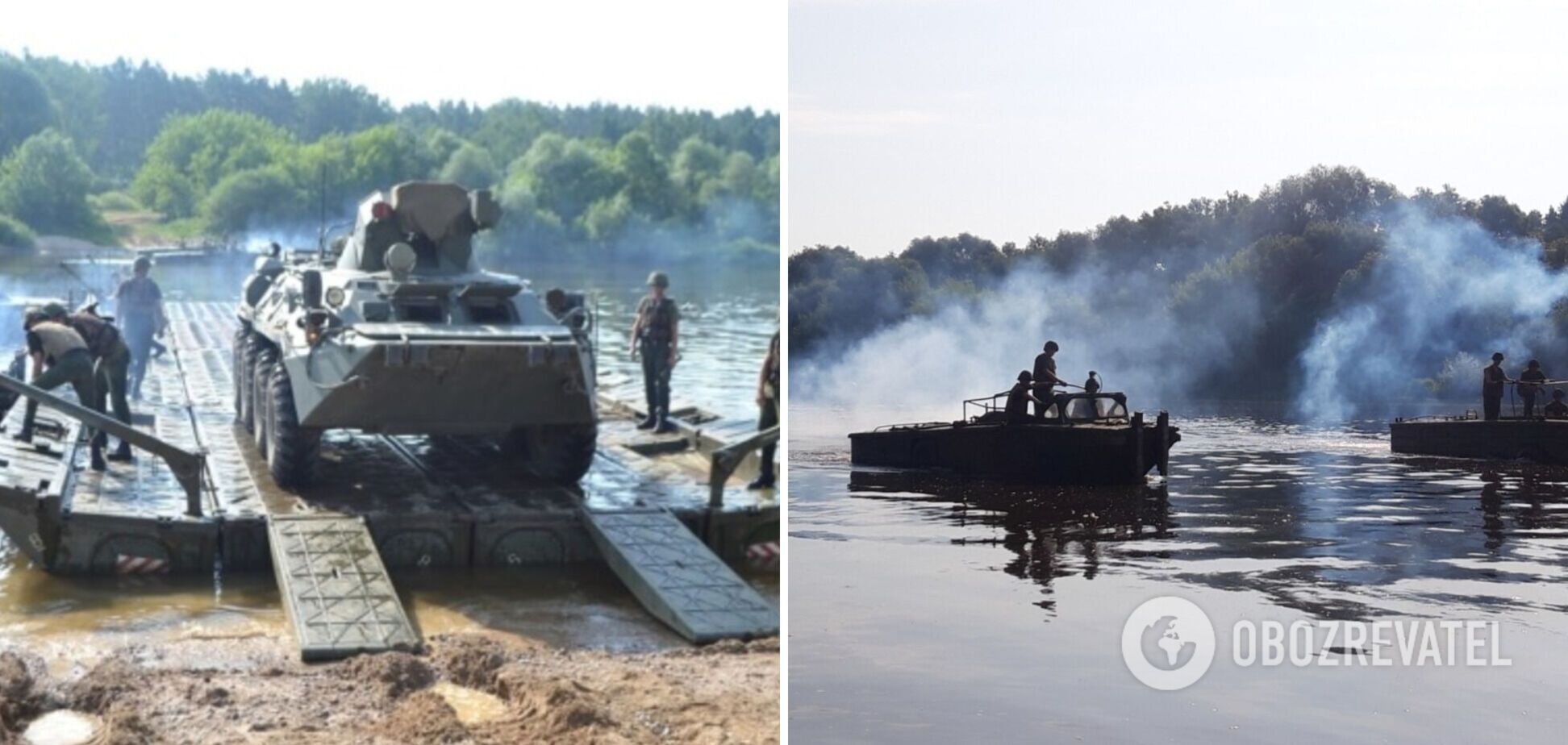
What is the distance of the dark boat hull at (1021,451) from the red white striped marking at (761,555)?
2.81 meters

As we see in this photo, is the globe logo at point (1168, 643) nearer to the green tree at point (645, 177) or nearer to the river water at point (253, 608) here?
the river water at point (253, 608)

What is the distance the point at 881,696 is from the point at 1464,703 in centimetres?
157

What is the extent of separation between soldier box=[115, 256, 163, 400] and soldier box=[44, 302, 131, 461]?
2337mm

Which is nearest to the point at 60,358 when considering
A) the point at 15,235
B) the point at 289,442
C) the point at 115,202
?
the point at 289,442

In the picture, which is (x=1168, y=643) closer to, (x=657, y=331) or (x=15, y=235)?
(x=657, y=331)

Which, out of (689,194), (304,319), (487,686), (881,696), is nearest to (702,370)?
(689,194)

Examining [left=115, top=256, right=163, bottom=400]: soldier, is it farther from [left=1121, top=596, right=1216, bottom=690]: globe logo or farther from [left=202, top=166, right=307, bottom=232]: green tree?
[left=1121, top=596, right=1216, bottom=690]: globe logo

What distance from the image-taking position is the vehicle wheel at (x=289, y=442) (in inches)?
342

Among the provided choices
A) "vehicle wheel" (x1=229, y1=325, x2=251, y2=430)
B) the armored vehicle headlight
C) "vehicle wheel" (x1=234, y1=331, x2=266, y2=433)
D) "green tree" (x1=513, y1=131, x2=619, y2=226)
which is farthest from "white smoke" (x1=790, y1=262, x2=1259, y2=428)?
"green tree" (x1=513, y1=131, x2=619, y2=226)

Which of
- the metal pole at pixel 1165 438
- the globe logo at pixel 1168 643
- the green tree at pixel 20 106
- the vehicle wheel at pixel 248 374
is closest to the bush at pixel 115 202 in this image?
the green tree at pixel 20 106

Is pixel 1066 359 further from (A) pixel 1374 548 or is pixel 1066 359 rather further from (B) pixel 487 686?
(B) pixel 487 686

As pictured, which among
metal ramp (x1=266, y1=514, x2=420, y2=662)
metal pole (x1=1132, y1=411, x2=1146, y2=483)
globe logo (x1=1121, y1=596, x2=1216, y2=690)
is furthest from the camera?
metal ramp (x1=266, y1=514, x2=420, y2=662)

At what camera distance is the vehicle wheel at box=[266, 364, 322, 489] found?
870 cm

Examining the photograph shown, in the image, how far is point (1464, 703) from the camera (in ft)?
17.9
